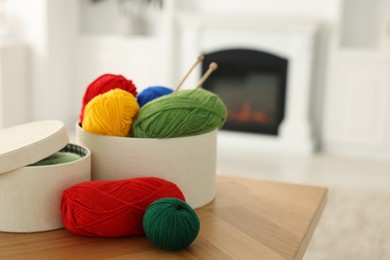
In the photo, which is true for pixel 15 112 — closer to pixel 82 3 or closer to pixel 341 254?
pixel 82 3

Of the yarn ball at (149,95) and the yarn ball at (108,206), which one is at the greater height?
the yarn ball at (149,95)

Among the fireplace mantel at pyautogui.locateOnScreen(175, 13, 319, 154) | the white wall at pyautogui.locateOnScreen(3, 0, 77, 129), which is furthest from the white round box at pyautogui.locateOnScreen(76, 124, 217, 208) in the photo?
the white wall at pyautogui.locateOnScreen(3, 0, 77, 129)

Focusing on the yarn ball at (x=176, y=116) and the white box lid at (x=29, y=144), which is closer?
→ the white box lid at (x=29, y=144)

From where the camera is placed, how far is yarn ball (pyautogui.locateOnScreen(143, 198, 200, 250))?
Answer: 1.29 m

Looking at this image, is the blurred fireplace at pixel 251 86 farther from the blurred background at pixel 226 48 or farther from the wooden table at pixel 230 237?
the wooden table at pixel 230 237

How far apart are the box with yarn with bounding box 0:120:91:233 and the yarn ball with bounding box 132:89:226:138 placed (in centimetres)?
16

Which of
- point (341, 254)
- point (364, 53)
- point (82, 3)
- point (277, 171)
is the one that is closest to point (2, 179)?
point (341, 254)

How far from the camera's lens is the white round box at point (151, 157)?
4.95 feet

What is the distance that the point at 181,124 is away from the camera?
1.50 metres

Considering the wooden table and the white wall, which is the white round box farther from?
the white wall

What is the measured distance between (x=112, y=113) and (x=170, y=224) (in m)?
0.34

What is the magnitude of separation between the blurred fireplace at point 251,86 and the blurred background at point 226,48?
0.04 m

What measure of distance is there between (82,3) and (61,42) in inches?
16.5

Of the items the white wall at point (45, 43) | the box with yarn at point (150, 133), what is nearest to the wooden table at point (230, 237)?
the box with yarn at point (150, 133)
